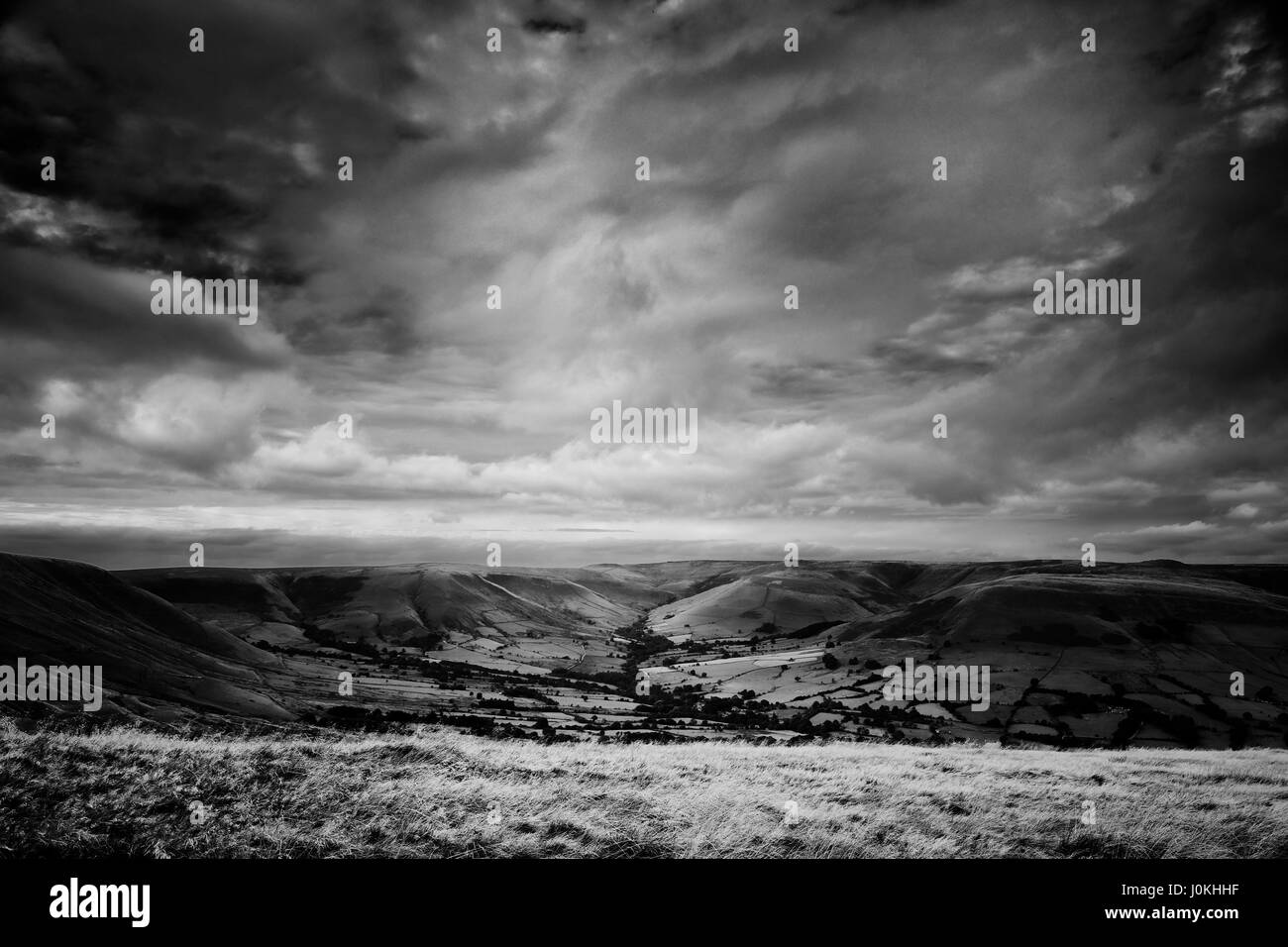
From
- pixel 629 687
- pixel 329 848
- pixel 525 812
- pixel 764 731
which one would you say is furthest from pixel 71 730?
pixel 629 687

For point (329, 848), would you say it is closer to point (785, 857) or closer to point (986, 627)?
point (785, 857)

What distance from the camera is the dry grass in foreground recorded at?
43.0ft

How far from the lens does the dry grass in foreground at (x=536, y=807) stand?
13094 millimetres

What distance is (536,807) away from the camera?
48.9ft
